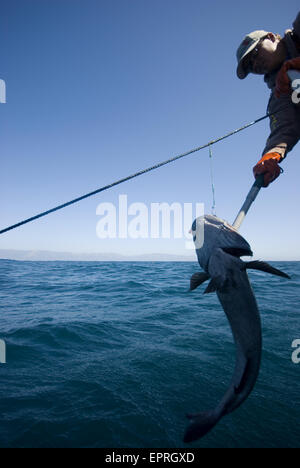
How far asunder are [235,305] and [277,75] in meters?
3.81

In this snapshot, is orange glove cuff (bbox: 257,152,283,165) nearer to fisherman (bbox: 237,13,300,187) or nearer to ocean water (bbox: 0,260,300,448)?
fisherman (bbox: 237,13,300,187)

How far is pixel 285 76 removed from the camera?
3.46 m

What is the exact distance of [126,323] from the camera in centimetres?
787

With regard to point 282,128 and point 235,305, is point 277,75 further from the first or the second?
point 235,305

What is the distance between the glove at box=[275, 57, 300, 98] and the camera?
11.0 ft

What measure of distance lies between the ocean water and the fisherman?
3999 millimetres

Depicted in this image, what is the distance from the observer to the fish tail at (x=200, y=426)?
7.76ft

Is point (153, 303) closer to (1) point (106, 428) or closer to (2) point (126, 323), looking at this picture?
(2) point (126, 323)

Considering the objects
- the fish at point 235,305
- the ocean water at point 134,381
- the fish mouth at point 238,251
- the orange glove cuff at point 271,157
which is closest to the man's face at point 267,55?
the orange glove cuff at point 271,157

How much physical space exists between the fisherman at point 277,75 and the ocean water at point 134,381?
157 inches

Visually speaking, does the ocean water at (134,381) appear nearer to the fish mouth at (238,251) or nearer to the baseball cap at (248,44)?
the fish mouth at (238,251)

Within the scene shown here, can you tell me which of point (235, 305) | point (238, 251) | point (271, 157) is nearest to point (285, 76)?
point (271, 157)

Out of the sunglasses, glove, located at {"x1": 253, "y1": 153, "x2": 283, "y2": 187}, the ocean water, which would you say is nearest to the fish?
glove, located at {"x1": 253, "y1": 153, "x2": 283, "y2": 187}
